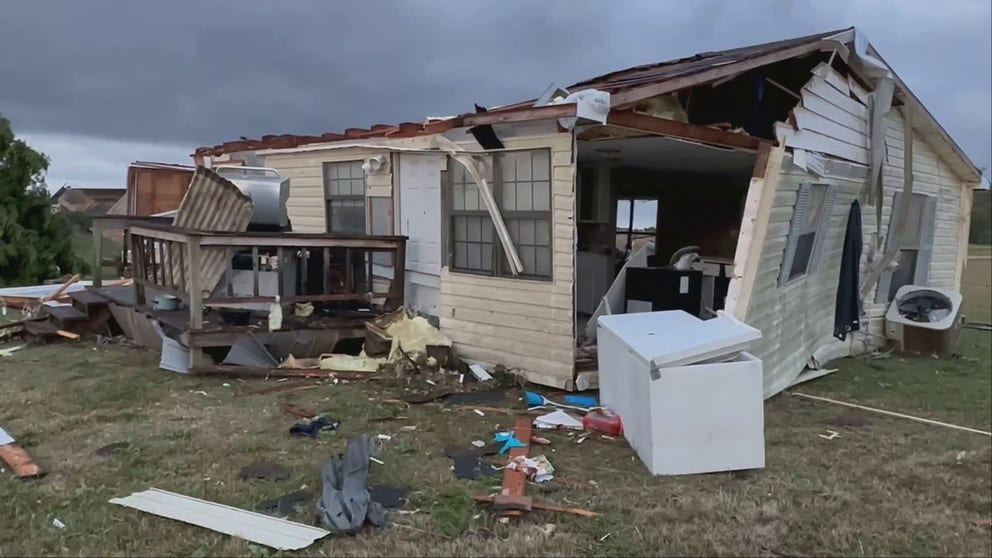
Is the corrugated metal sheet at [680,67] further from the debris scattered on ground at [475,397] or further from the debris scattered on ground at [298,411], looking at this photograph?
the debris scattered on ground at [298,411]

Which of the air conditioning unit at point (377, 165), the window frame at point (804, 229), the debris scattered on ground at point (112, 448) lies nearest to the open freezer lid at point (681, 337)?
the window frame at point (804, 229)

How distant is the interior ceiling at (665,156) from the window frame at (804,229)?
70 cm

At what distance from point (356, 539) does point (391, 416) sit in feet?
7.51

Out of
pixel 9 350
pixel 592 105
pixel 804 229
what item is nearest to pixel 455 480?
pixel 592 105

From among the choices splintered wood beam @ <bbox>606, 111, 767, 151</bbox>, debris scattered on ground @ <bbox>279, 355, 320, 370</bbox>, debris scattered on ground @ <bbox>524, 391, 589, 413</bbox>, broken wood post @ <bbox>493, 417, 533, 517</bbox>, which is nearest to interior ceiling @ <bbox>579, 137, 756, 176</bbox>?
splintered wood beam @ <bbox>606, 111, 767, 151</bbox>

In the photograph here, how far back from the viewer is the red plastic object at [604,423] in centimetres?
534

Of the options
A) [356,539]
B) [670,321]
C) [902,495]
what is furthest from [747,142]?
[356,539]

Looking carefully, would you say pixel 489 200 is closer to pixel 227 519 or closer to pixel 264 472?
pixel 264 472

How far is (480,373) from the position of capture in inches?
281

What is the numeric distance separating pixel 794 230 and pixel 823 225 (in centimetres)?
106

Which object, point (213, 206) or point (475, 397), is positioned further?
point (213, 206)

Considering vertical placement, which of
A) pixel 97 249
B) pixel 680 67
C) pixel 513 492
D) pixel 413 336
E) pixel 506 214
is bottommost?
pixel 513 492

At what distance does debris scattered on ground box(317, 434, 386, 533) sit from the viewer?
3.55 meters

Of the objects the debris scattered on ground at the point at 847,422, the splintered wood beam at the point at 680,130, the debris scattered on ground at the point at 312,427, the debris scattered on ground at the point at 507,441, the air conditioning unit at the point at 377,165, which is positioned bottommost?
the debris scattered on ground at the point at 847,422
